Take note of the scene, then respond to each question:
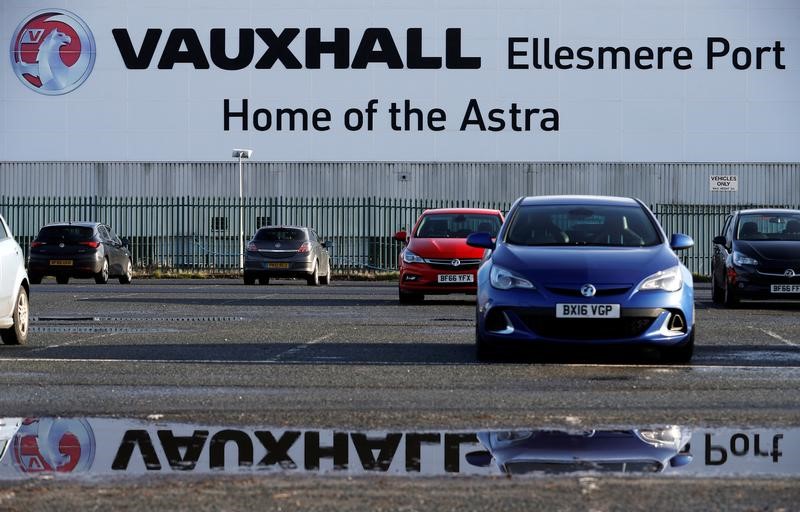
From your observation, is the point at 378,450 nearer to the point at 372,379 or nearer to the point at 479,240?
the point at 372,379

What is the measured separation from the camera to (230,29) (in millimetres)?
50688

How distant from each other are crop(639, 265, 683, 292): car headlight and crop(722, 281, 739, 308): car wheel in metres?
9.75

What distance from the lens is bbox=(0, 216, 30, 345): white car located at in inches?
552

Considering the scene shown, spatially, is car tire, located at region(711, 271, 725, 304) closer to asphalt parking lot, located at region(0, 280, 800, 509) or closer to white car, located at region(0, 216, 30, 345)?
asphalt parking lot, located at region(0, 280, 800, 509)

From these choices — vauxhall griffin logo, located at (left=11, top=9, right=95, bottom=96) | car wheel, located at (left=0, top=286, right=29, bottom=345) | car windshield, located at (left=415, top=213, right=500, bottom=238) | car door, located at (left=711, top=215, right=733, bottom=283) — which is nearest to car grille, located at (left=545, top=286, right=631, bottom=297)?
car wheel, located at (left=0, top=286, right=29, bottom=345)

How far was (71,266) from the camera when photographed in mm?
33781

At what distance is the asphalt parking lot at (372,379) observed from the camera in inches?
333

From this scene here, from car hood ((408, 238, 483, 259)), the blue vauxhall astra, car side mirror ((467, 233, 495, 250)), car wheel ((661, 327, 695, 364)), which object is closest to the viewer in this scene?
the blue vauxhall astra

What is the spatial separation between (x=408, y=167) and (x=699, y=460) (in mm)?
43194

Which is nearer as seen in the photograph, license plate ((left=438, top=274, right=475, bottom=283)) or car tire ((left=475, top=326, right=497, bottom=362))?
car tire ((left=475, top=326, right=497, bottom=362))

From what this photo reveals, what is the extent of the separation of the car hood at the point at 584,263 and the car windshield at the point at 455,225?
10.9 m

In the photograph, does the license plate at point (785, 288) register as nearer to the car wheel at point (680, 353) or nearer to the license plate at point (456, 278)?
the license plate at point (456, 278)

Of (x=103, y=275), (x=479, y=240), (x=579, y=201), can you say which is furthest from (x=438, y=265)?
(x=103, y=275)

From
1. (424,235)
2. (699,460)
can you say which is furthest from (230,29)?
(699,460)
